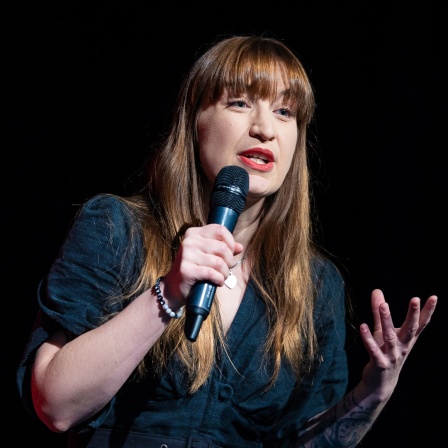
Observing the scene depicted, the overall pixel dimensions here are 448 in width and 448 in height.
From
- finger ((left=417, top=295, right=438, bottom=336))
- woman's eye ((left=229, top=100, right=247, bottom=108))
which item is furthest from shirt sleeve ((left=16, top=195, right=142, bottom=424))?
finger ((left=417, top=295, right=438, bottom=336))

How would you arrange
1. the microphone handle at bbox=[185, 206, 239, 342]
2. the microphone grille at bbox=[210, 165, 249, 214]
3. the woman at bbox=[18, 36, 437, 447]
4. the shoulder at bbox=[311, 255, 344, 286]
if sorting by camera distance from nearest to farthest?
the microphone handle at bbox=[185, 206, 239, 342] < the microphone grille at bbox=[210, 165, 249, 214] < the woman at bbox=[18, 36, 437, 447] < the shoulder at bbox=[311, 255, 344, 286]

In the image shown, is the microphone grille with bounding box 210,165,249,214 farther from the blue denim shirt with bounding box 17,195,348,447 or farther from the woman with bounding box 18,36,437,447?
the blue denim shirt with bounding box 17,195,348,447

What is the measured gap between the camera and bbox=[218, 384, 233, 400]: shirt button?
1700 mm

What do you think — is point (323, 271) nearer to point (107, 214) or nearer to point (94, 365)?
point (107, 214)

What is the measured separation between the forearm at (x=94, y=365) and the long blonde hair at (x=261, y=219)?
27 cm

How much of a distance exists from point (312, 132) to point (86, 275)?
40.2 inches

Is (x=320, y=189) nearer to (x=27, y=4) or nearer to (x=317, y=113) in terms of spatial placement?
(x=317, y=113)

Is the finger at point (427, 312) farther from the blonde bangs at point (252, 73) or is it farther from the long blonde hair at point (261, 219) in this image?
the blonde bangs at point (252, 73)

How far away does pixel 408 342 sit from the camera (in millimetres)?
1554

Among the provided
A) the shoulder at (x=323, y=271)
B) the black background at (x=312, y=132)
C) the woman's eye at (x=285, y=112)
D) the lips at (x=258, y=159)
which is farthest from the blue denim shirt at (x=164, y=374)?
the black background at (x=312, y=132)

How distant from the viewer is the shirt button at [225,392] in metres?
1.70

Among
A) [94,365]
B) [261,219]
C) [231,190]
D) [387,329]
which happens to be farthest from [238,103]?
[94,365]

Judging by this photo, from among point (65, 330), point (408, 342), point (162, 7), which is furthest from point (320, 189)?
point (65, 330)

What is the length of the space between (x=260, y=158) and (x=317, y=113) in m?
0.90
